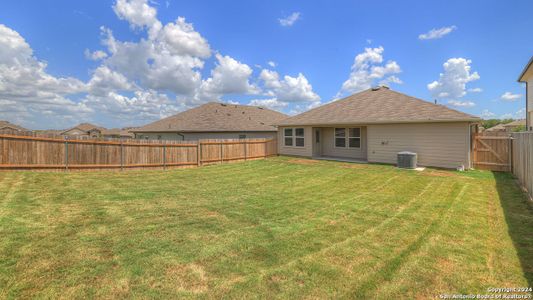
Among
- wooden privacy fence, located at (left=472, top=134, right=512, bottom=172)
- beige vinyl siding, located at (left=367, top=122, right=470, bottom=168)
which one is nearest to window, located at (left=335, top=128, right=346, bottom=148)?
beige vinyl siding, located at (left=367, top=122, right=470, bottom=168)

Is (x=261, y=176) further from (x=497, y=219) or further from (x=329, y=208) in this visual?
(x=497, y=219)

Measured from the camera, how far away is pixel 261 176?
11.8 metres

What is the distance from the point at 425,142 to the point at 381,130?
2431 mm

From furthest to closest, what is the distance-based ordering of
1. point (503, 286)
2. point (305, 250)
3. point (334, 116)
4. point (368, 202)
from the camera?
point (334, 116) → point (368, 202) → point (305, 250) → point (503, 286)

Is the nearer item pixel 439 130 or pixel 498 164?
pixel 498 164

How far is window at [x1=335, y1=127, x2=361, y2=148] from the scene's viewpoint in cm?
1758

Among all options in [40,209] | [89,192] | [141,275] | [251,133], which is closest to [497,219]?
[141,275]

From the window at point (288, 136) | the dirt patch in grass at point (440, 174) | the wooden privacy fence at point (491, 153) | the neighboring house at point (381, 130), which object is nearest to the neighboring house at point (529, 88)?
the neighboring house at point (381, 130)

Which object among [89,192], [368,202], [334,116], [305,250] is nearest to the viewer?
[305,250]

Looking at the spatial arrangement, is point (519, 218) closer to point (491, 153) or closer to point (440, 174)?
point (440, 174)

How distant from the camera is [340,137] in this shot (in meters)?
18.5

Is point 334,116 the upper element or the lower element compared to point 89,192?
upper

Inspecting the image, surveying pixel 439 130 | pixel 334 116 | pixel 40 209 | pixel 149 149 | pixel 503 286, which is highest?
pixel 334 116

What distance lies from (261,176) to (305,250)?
760cm
